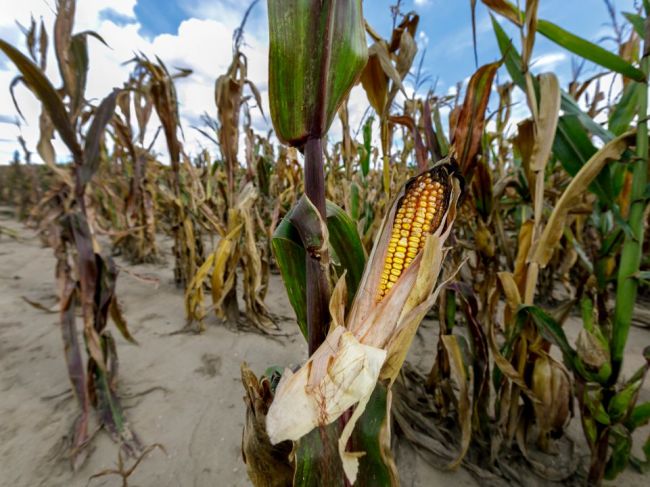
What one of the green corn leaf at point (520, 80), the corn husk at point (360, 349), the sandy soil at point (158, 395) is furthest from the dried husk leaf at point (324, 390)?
the green corn leaf at point (520, 80)

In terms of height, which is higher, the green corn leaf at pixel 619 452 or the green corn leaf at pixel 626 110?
the green corn leaf at pixel 626 110

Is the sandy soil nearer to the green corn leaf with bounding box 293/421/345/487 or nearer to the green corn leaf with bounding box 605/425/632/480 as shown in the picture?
the green corn leaf with bounding box 605/425/632/480

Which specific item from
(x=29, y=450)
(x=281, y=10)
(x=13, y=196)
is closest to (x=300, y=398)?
(x=281, y=10)

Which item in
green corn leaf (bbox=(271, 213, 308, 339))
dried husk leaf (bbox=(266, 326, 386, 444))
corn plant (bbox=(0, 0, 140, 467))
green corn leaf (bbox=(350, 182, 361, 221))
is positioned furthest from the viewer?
green corn leaf (bbox=(350, 182, 361, 221))

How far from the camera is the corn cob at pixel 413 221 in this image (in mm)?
518

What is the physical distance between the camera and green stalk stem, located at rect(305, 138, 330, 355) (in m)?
0.46

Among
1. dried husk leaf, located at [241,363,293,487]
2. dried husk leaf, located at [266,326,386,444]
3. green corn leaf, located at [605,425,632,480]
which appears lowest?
green corn leaf, located at [605,425,632,480]

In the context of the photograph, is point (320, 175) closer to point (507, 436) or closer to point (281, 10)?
point (281, 10)

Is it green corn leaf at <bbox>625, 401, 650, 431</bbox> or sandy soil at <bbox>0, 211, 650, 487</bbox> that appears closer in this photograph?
green corn leaf at <bbox>625, 401, 650, 431</bbox>

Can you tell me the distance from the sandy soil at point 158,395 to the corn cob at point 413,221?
2.79 ft

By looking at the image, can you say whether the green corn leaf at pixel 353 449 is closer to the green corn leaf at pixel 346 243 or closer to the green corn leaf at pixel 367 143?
the green corn leaf at pixel 346 243

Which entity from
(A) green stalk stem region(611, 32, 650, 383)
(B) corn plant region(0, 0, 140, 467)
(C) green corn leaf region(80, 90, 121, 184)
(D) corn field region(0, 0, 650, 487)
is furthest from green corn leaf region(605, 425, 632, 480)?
(C) green corn leaf region(80, 90, 121, 184)

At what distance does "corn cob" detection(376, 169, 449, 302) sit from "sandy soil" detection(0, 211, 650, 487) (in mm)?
851

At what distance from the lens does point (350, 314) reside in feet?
1.59
